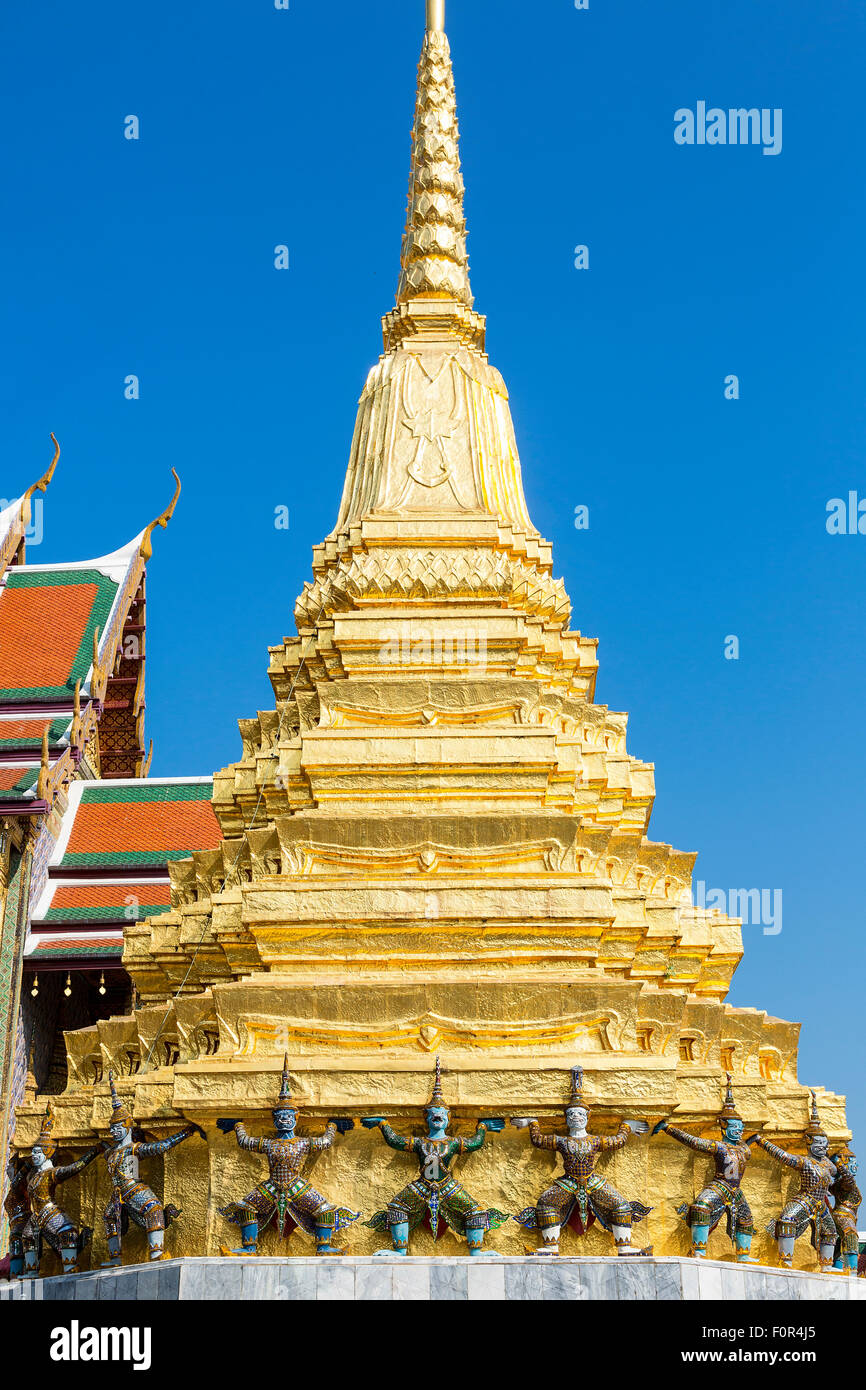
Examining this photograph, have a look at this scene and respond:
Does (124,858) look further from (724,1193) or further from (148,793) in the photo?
(724,1193)

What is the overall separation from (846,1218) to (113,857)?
1450cm

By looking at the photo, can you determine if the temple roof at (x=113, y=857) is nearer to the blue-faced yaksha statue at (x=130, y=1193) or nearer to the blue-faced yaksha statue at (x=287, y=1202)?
the blue-faced yaksha statue at (x=130, y=1193)

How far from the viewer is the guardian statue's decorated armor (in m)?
16.5

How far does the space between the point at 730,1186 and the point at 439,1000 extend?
10.0 ft

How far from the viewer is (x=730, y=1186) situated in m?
15.3

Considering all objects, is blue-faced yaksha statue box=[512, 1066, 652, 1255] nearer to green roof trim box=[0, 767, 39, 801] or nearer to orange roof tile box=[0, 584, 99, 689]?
green roof trim box=[0, 767, 39, 801]

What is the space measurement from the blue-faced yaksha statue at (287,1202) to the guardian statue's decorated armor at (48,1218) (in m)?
2.75

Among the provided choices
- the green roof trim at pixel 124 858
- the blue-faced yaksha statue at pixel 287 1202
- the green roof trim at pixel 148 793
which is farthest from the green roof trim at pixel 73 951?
the blue-faced yaksha statue at pixel 287 1202

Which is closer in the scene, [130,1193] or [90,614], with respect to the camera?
[130,1193]

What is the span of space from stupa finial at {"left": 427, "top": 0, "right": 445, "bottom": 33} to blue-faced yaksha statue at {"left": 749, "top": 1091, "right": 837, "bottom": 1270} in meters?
17.6

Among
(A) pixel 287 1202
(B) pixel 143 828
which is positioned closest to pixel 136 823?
(B) pixel 143 828

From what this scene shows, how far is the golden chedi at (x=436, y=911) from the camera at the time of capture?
1482 cm

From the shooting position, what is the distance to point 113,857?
27.9m
